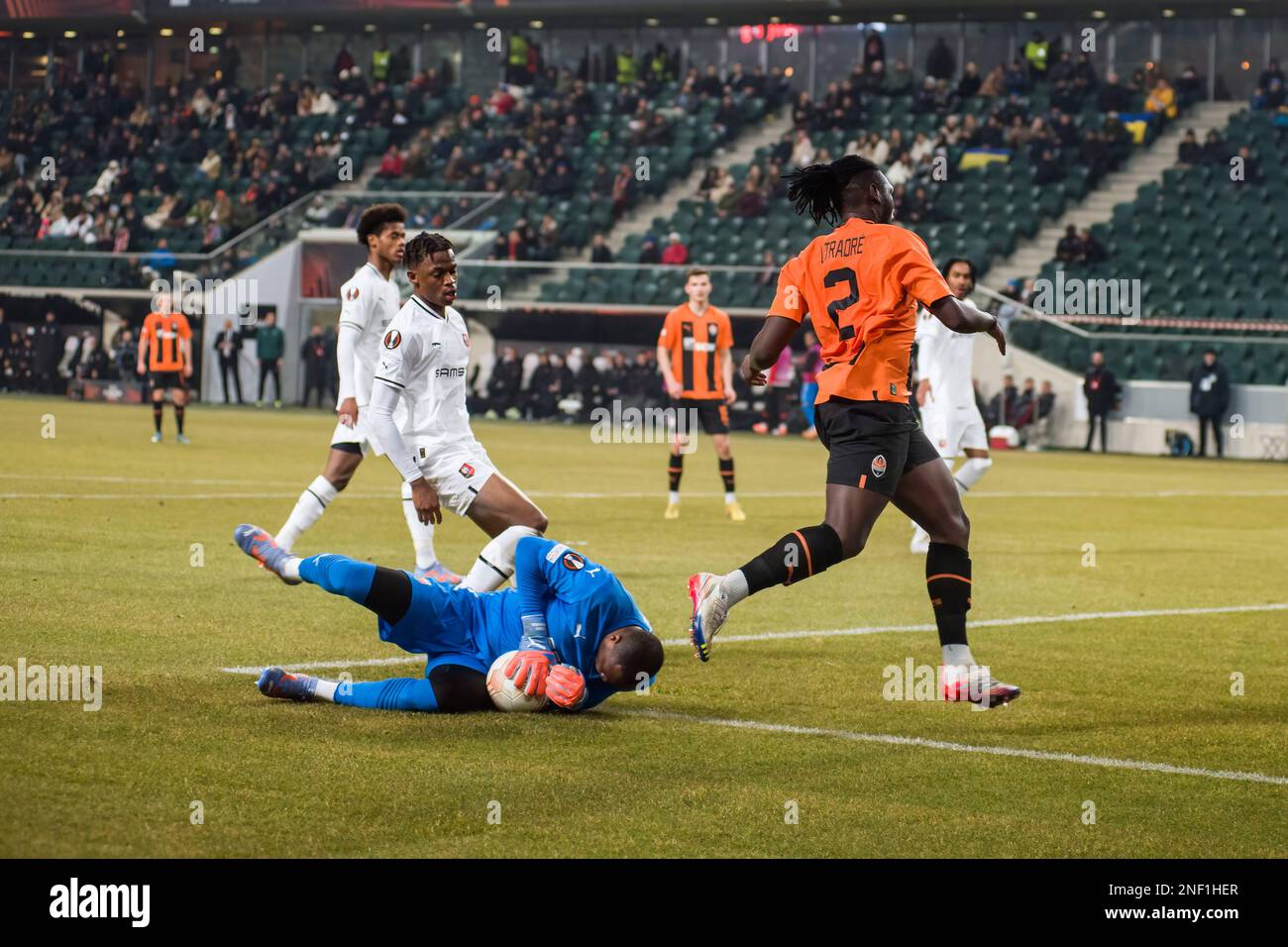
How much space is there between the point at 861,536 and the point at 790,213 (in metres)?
31.8

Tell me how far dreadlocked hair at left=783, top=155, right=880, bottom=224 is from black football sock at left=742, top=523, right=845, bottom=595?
1.41 m

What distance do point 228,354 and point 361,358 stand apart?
30.8 metres

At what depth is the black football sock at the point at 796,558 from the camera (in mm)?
6875

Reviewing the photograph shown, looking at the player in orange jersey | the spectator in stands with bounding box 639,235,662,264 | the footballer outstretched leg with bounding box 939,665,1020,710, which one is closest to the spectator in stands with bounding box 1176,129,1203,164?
the spectator in stands with bounding box 639,235,662,264

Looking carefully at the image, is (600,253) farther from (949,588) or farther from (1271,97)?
(949,588)

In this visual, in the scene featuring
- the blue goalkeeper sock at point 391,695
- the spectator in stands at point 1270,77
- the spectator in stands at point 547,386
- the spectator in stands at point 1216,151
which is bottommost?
the blue goalkeeper sock at point 391,695

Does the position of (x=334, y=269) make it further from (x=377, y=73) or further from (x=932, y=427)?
(x=932, y=427)

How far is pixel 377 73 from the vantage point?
1953 inches

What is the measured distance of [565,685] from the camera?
259 inches

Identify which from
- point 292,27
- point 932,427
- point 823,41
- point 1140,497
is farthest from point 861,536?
point 292,27

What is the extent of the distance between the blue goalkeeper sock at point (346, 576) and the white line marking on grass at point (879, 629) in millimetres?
1004

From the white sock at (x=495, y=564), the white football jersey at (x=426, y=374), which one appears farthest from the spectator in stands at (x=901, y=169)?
the white sock at (x=495, y=564)

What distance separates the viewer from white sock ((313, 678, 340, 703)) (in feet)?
22.4

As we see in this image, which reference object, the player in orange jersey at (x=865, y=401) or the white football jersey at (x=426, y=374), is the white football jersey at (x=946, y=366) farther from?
the player in orange jersey at (x=865, y=401)
